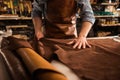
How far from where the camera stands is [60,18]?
181 cm

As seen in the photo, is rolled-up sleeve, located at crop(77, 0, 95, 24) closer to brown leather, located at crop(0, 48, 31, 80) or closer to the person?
the person

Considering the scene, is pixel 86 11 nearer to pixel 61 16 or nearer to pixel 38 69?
pixel 61 16

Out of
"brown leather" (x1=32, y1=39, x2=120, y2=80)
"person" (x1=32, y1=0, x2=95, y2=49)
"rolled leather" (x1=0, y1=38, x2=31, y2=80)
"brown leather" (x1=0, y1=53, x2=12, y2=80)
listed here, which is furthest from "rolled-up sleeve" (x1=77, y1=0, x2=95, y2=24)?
"brown leather" (x1=0, y1=53, x2=12, y2=80)

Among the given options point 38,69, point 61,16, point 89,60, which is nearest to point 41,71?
point 38,69

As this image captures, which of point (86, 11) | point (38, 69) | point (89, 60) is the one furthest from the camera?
point (86, 11)

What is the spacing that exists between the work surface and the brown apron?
0.41 metres

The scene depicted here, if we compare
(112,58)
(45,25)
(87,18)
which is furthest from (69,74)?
(45,25)

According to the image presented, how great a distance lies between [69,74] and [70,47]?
0.39 m

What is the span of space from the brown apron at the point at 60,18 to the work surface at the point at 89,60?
412mm

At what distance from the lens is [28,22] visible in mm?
3584

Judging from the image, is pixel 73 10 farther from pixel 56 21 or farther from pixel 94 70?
pixel 94 70

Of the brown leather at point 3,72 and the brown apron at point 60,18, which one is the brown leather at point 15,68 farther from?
the brown apron at point 60,18

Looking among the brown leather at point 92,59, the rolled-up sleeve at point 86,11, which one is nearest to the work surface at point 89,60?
the brown leather at point 92,59

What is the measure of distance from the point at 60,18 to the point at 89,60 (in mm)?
798
